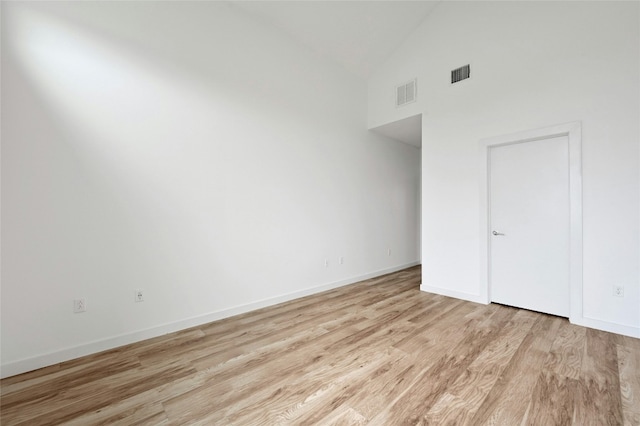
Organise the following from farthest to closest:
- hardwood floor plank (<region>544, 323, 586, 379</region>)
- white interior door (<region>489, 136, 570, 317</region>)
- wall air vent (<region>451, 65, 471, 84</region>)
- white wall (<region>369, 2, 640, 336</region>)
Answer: wall air vent (<region>451, 65, 471, 84</region>) → white interior door (<region>489, 136, 570, 317</region>) → white wall (<region>369, 2, 640, 336</region>) → hardwood floor plank (<region>544, 323, 586, 379</region>)

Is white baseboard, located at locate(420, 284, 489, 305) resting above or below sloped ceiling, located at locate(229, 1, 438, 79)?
below

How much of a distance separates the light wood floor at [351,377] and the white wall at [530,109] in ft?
2.53

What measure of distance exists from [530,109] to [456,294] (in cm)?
252

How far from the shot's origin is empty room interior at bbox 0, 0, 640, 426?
181 centimetres

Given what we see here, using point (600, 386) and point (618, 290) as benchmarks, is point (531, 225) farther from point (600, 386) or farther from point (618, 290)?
point (600, 386)

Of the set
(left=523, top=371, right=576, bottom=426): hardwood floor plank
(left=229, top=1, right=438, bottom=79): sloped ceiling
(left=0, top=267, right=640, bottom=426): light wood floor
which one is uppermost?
(left=229, top=1, right=438, bottom=79): sloped ceiling

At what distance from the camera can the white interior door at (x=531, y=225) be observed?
2.92 m

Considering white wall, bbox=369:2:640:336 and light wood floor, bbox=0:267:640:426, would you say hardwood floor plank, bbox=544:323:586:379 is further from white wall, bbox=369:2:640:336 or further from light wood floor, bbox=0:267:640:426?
white wall, bbox=369:2:640:336

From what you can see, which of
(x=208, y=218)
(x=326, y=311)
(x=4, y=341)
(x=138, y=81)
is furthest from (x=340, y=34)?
(x=4, y=341)

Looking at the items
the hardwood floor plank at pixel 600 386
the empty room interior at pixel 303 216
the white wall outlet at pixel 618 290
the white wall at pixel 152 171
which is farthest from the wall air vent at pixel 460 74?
the hardwood floor plank at pixel 600 386

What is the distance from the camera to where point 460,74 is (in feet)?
11.9

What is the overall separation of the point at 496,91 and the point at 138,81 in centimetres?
413

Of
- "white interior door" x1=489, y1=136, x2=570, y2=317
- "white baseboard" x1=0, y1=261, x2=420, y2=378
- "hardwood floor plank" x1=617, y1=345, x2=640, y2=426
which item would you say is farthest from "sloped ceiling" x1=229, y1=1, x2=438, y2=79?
"hardwood floor plank" x1=617, y1=345, x2=640, y2=426

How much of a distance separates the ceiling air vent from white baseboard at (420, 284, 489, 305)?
2957 millimetres
